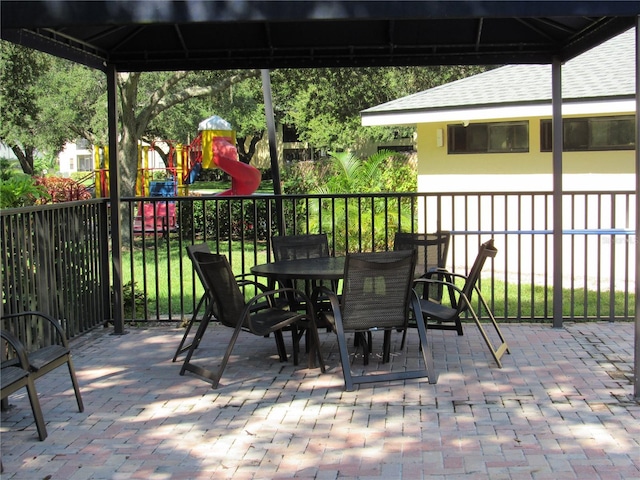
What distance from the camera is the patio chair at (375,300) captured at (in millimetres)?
5773

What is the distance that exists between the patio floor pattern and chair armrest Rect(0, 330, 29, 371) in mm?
468

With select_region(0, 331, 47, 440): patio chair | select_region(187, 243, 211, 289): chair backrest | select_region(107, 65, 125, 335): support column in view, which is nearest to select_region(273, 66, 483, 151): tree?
select_region(107, 65, 125, 335): support column

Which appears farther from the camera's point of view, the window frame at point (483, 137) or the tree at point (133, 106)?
the tree at point (133, 106)

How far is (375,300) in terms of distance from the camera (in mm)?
5879

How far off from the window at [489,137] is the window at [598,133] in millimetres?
577

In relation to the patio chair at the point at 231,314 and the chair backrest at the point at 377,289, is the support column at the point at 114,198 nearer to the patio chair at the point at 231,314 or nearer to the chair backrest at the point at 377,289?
the patio chair at the point at 231,314

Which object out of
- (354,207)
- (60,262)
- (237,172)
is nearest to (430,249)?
(60,262)

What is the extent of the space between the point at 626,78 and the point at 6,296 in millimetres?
10379

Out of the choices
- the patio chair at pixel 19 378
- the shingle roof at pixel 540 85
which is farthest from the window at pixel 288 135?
the patio chair at pixel 19 378

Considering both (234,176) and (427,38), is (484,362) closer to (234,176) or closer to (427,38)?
(427,38)

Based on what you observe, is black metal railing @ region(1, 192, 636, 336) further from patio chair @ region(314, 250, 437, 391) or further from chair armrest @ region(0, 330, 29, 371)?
patio chair @ region(314, 250, 437, 391)

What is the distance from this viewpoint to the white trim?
1254cm

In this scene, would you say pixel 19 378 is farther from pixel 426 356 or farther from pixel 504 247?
pixel 504 247

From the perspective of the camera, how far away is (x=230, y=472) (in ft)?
13.9
